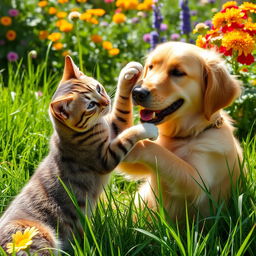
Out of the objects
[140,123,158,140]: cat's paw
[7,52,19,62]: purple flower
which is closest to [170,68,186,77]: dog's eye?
[140,123,158,140]: cat's paw

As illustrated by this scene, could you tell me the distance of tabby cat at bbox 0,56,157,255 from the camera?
2969 millimetres

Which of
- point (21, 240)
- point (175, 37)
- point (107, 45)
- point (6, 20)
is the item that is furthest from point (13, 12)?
point (21, 240)

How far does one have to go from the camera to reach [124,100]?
337 centimetres

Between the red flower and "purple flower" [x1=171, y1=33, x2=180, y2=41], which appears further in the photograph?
"purple flower" [x1=171, y1=33, x2=180, y2=41]

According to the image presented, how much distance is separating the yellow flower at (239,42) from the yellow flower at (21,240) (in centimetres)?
205

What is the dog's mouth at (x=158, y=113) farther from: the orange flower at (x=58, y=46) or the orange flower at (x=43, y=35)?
the orange flower at (x=43, y=35)

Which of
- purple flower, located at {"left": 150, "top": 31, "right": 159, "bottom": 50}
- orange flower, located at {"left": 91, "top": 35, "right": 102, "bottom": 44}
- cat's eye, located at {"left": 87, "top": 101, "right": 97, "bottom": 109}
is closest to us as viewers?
cat's eye, located at {"left": 87, "top": 101, "right": 97, "bottom": 109}

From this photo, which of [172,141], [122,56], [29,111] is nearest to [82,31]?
[122,56]

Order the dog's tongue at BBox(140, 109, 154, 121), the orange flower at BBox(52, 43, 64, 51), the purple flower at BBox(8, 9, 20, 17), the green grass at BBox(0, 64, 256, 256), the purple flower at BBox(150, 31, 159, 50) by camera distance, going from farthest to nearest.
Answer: the purple flower at BBox(8, 9, 20, 17), the purple flower at BBox(150, 31, 159, 50), the orange flower at BBox(52, 43, 64, 51), the dog's tongue at BBox(140, 109, 154, 121), the green grass at BBox(0, 64, 256, 256)

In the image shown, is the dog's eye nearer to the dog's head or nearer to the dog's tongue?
the dog's head

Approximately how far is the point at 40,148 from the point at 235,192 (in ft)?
4.63

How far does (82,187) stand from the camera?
10.0 ft

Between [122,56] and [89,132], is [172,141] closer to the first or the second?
[89,132]

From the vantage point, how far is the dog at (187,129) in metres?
3.15
